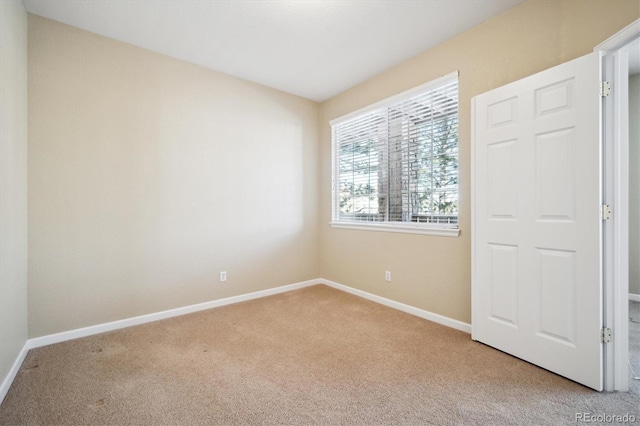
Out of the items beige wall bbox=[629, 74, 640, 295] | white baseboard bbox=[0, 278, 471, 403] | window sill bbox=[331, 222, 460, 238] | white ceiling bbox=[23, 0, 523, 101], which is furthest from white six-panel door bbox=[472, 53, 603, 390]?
beige wall bbox=[629, 74, 640, 295]

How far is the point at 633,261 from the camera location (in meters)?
3.52

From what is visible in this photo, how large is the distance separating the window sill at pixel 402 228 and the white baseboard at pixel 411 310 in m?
0.81

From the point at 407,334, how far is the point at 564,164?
70.8 inches

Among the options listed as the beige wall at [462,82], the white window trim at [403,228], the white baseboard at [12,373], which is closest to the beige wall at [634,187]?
the beige wall at [462,82]

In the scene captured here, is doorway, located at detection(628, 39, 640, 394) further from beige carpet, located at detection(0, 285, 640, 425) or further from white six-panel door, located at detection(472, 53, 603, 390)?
beige carpet, located at detection(0, 285, 640, 425)

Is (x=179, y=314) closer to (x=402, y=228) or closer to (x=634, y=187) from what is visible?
(x=402, y=228)

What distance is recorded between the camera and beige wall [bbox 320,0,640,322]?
6.76 ft

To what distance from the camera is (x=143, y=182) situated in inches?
115

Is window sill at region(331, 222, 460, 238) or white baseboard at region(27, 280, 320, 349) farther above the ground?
window sill at region(331, 222, 460, 238)

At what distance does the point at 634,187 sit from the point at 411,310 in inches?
124

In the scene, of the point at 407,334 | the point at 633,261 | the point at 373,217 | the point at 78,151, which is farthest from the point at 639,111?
the point at 78,151

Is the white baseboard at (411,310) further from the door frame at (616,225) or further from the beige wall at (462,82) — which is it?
the door frame at (616,225)

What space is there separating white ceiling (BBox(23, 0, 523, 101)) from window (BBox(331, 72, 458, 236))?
50 centimetres

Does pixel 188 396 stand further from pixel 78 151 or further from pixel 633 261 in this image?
pixel 633 261
